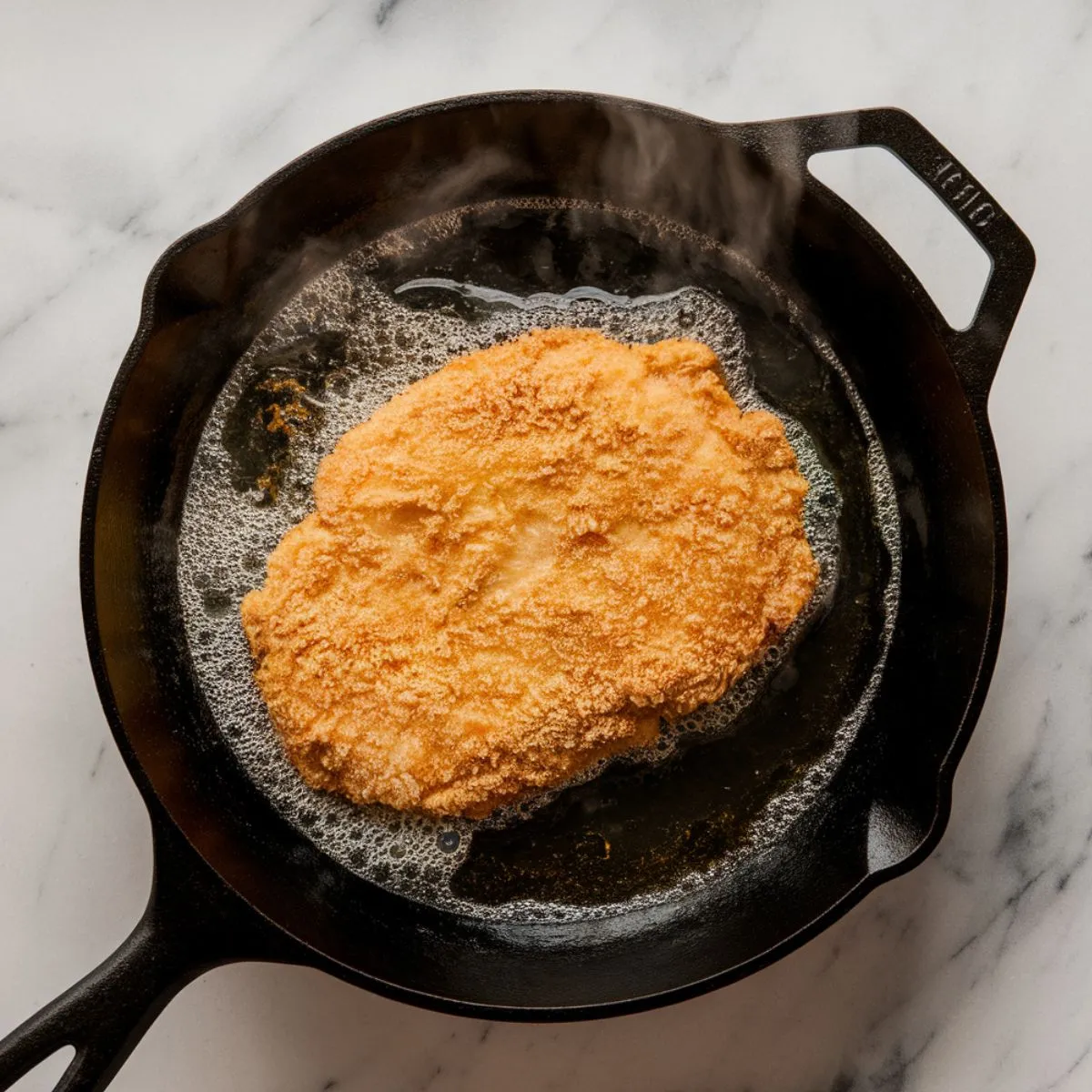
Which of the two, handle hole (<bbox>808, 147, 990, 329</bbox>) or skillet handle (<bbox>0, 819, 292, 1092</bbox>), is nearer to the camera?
skillet handle (<bbox>0, 819, 292, 1092</bbox>)

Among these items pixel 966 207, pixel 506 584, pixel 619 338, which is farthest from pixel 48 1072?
pixel 966 207

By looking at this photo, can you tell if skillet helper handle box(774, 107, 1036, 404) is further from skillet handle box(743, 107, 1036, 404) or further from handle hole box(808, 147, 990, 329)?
handle hole box(808, 147, 990, 329)

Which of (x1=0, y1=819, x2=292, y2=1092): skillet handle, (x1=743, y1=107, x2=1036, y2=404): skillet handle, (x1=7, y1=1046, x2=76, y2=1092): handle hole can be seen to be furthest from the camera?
(x1=7, y1=1046, x2=76, y2=1092): handle hole

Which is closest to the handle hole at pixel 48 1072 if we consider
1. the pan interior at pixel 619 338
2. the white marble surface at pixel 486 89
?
the white marble surface at pixel 486 89

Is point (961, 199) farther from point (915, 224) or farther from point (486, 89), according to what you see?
point (486, 89)

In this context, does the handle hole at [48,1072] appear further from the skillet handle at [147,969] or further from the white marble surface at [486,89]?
the skillet handle at [147,969]

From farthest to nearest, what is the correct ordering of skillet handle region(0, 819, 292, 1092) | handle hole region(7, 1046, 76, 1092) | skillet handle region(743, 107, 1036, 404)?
handle hole region(7, 1046, 76, 1092), skillet handle region(743, 107, 1036, 404), skillet handle region(0, 819, 292, 1092)

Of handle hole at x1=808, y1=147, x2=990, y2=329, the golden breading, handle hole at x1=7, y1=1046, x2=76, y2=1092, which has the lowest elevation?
handle hole at x1=7, y1=1046, x2=76, y2=1092

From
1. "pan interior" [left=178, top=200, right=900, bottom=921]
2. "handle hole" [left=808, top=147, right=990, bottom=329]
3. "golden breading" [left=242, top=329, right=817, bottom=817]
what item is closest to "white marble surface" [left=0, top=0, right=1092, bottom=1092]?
"handle hole" [left=808, top=147, right=990, bottom=329]
